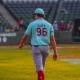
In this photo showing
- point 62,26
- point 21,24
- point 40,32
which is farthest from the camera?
point 21,24

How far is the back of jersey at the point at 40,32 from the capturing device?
31.0 feet

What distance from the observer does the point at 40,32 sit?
9.51 meters

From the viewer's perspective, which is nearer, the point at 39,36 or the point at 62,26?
the point at 39,36

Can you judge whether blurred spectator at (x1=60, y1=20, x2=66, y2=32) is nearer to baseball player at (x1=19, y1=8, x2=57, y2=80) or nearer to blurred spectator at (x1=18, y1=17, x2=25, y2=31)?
blurred spectator at (x1=18, y1=17, x2=25, y2=31)

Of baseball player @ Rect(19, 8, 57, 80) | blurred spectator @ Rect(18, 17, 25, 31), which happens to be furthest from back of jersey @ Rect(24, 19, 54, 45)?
blurred spectator @ Rect(18, 17, 25, 31)

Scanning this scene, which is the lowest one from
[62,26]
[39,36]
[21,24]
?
[62,26]

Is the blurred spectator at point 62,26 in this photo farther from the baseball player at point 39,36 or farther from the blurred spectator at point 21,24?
the baseball player at point 39,36

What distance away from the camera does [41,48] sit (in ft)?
31.2

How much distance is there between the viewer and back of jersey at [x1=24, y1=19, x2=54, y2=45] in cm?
945

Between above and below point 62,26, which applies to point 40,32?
above

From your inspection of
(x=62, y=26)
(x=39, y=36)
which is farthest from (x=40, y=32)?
(x=62, y=26)

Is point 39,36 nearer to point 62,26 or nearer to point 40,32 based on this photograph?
point 40,32

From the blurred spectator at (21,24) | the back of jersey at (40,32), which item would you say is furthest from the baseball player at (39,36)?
the blurred spectator at (21,24)

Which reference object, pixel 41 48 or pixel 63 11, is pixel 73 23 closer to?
pixel 63 11
